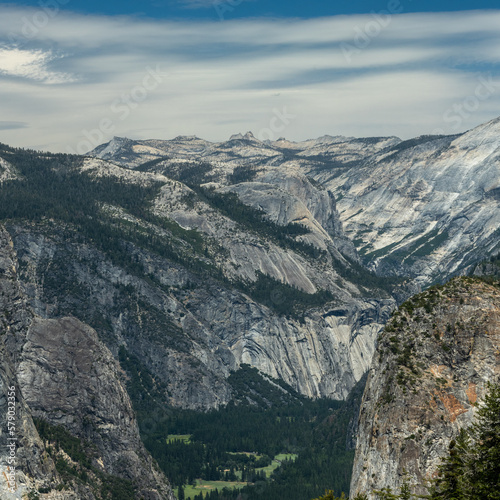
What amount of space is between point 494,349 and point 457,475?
2328 inches

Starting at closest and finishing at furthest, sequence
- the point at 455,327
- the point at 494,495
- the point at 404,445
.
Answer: the point at 494,495, the point at 404,445, the point at 455,327

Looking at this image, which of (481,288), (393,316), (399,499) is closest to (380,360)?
(393,316)

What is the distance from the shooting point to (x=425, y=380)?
174750 millimetres

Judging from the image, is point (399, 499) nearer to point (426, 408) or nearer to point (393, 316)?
point (426, 408)

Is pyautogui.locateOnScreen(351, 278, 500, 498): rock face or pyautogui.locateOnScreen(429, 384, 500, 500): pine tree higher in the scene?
pyautogui.locateOnScreen(351, 278, 500, 498): rock face

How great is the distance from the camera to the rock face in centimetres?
16725

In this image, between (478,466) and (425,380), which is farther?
(425,380)

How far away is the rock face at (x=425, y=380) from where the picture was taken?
167m

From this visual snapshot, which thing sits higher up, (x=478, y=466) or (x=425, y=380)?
(x=425, y=380)

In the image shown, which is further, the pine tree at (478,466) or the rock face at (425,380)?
the rock face at (425,380)

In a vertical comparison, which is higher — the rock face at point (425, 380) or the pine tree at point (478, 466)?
the rock face at point (425, 380)

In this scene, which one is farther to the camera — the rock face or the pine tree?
the rock face

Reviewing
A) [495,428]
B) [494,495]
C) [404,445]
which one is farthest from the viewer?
[404,445]

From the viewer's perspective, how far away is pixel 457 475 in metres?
121
